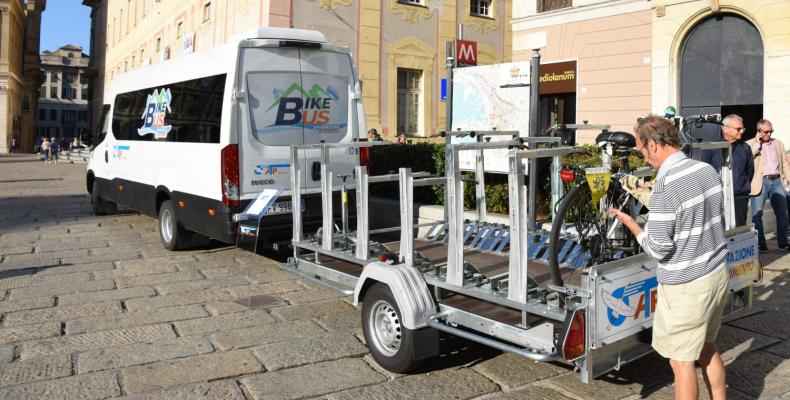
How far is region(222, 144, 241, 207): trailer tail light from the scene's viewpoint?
731 cm

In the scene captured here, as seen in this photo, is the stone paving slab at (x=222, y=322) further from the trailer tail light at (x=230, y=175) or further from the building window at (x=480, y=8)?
the building window at (x=480, y=8)

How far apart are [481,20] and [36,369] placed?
20894mm

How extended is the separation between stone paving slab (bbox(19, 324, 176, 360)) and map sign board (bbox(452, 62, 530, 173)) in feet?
15.6

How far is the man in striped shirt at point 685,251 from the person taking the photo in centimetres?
325

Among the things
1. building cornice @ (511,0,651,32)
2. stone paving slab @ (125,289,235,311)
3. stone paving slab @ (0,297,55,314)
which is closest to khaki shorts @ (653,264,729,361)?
stone paving slab @ (125,289,235,311)

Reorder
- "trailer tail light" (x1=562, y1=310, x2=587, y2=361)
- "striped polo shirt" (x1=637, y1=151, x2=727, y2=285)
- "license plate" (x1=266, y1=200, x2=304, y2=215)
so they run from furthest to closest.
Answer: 1. "license plate" (x1=266, y1=200, x2=304, y2=215)
2. "trailer tail light" (x1=562, y1=310, x2=587, y2=361)
3. "striped polo shirt" (x1=637, y1=151, x2=727, y2=285)

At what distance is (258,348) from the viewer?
4914mm

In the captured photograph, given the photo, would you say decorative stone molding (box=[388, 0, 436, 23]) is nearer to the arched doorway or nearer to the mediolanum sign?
the mediolanum sign

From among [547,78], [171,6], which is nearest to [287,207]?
[547,78]

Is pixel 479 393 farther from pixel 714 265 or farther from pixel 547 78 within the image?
pixel 547 78

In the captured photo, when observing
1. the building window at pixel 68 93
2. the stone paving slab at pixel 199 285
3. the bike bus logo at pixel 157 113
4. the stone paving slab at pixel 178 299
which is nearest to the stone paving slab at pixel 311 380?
the stone paving slab at pixel 178 299

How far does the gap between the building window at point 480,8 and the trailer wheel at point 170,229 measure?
1667 cm

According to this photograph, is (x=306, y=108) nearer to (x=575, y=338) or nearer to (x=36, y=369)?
(x=36, y=369)

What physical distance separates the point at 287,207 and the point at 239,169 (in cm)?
72
